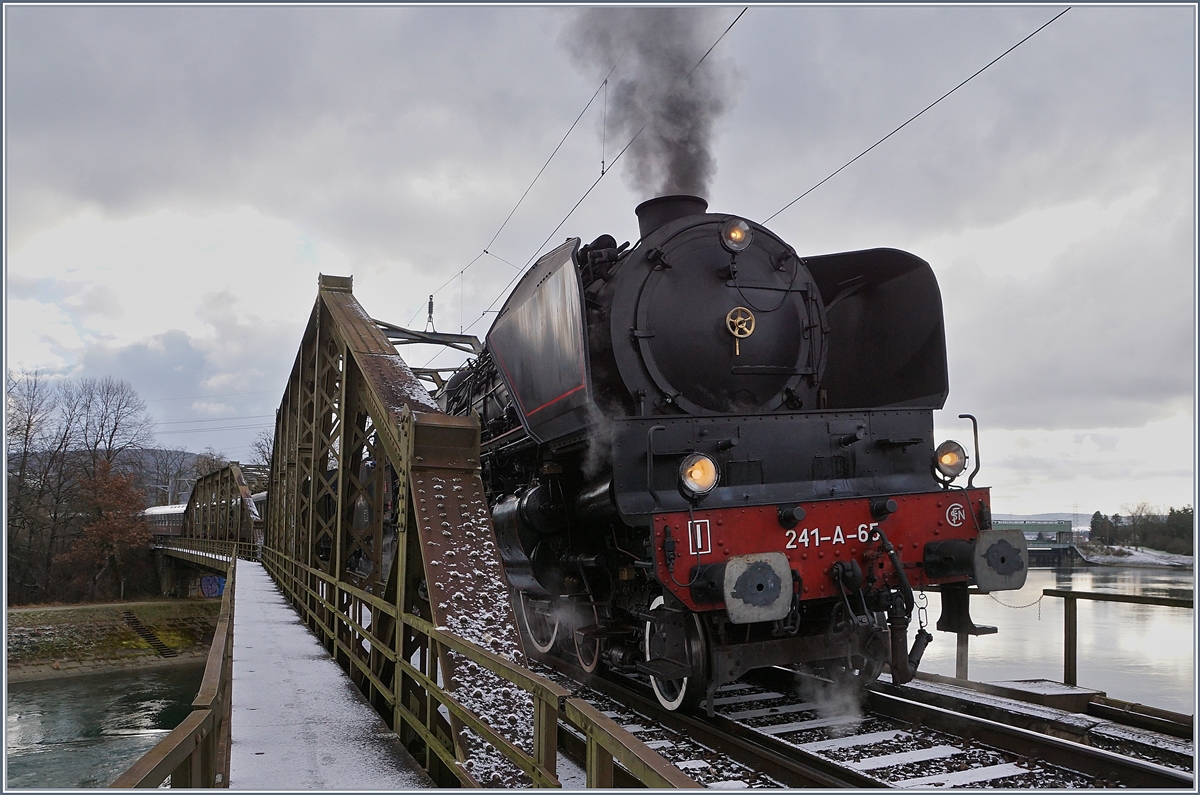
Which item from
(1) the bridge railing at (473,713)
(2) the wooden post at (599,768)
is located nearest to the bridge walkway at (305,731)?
(1) the bridge railing at (473,713)

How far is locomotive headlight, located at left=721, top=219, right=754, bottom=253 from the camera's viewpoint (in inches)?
229

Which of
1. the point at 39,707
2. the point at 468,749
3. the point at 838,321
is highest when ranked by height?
the point at 838,321

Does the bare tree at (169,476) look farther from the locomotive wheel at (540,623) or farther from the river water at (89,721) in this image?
the locomotive wheel at (540,623)

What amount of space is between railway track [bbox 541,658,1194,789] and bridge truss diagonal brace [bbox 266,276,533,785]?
132cm

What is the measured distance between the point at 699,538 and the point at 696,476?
368 mm

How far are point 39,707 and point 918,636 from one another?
23921 millimetres

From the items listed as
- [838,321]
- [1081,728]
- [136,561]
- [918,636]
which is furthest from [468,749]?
[136,561]

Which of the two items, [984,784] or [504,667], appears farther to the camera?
[984,784]

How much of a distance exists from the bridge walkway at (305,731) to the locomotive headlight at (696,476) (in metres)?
2.11

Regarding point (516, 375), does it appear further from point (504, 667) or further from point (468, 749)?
point (504, 667)

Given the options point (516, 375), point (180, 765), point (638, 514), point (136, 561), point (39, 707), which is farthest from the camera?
point (136, 561)

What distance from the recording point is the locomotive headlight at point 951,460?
5578mm

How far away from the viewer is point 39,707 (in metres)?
20.9

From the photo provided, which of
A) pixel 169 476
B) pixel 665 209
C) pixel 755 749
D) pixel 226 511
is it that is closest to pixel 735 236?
pixel 665 209
